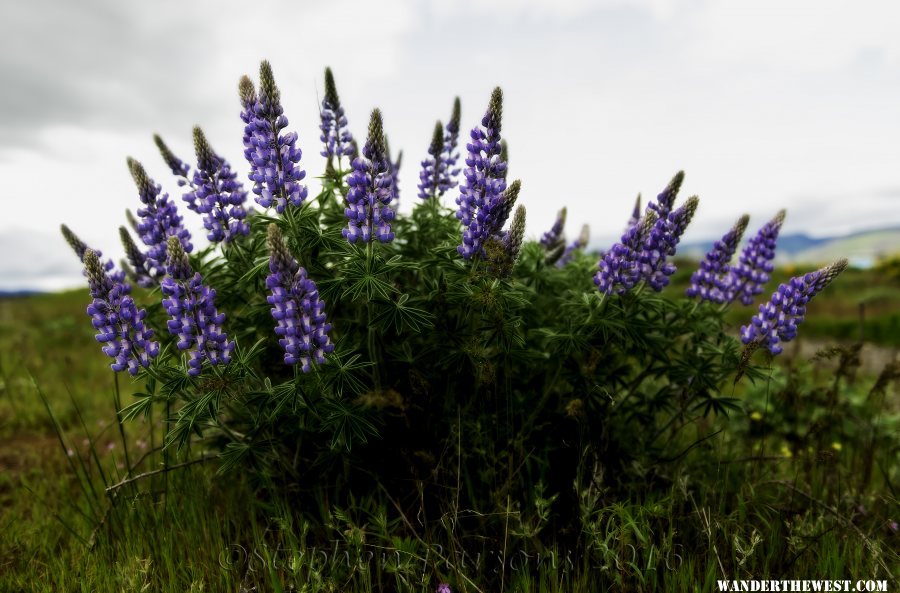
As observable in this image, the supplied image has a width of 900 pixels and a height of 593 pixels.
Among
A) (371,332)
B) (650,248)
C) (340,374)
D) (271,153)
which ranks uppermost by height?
(271,153)

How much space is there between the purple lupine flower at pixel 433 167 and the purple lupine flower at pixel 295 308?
1.69 m

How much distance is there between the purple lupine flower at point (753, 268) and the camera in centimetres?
406

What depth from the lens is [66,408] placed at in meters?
7.11

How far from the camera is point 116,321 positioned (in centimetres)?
306

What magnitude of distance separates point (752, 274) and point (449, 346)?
2352 mm

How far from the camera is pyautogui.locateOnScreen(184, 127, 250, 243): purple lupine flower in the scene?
3535mm

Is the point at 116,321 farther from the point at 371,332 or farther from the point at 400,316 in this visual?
the point at 400,316

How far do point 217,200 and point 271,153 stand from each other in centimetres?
62

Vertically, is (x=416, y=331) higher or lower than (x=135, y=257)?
lower

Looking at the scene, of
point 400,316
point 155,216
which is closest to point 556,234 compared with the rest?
point 400,316

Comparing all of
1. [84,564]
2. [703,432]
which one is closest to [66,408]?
[84,564]

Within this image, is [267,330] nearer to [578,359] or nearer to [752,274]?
[578,359]

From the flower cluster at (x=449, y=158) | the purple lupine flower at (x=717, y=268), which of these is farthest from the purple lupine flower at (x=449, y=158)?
the purple lupine flower at (x=717, y=268)

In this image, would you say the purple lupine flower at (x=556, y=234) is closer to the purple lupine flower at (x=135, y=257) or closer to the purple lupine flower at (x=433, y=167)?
the purple lupine flower at (x=433, y=167)
